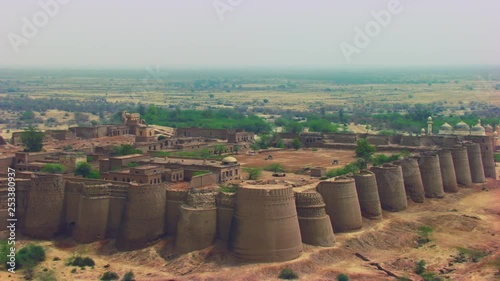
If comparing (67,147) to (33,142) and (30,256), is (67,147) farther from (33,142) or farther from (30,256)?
(30,256)

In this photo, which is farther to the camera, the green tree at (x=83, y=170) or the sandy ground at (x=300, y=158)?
the sandy ground at (x=300, y=158)

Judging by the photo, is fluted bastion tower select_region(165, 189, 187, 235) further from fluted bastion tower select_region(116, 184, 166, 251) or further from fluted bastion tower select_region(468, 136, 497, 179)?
fluted bastion tower select_region(468, 136, 497, 179)

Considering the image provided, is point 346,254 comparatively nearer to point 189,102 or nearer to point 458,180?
point 458,180

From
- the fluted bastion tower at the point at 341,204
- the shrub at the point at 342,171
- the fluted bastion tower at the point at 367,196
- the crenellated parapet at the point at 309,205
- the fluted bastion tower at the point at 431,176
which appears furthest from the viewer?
the fluted bastion tower at the point at 431,176

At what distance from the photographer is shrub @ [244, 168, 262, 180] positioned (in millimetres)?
43612

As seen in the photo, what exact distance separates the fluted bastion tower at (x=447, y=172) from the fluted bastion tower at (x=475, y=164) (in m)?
3.43

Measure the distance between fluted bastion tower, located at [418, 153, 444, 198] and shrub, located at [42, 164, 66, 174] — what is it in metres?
20.0

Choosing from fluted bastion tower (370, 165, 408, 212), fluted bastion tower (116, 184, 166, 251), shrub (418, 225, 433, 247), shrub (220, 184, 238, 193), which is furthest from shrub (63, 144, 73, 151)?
shrub (418, 225, 433, 247)

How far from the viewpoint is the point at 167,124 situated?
85.9 metres

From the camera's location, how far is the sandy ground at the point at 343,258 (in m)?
30.5

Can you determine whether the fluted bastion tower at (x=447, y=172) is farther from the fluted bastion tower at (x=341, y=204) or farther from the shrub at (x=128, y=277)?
the shrub at (x=128, y=277)

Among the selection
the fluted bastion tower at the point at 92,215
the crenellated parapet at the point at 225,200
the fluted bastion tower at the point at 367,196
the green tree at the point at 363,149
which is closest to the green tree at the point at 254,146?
the green tree at the point at 363,149

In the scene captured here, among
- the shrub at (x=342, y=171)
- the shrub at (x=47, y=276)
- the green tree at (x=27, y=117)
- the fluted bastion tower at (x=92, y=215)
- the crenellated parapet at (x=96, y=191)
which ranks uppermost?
the crenellated parapet at (x=96, y=191)

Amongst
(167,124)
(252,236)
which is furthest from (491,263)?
(167,124)
